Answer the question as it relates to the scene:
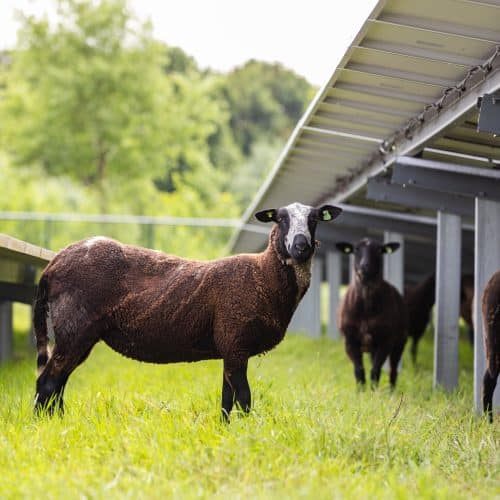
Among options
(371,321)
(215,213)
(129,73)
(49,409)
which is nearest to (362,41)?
(49,409)

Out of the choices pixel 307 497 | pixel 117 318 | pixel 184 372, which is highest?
pixel 117 318

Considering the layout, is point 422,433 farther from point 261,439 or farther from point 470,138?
point 470,138

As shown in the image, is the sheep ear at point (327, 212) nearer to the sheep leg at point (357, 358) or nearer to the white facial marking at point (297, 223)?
the white facial marking at point (297, 223)

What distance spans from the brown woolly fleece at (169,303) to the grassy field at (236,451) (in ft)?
1.51

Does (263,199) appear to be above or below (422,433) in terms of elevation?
above

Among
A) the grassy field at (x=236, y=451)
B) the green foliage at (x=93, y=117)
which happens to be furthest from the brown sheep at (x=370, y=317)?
the green foliage at (x=93, y=117)

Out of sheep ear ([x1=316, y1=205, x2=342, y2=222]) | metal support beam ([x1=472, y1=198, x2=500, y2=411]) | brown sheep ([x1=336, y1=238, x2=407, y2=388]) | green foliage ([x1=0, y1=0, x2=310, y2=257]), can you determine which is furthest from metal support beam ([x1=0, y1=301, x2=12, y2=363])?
green foliage ([x1=0, y1=0, x2=310, y2=257])

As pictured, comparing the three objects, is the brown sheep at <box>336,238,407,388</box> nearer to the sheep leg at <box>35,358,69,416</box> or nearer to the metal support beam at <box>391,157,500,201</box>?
the metal support beam at <box>391,157,500,201</box>

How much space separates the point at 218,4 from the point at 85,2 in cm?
2971

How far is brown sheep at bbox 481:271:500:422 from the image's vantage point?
8.30 metres

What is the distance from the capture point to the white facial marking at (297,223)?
6812mm

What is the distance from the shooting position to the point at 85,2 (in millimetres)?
39562

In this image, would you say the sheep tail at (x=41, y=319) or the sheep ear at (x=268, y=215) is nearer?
the sheep ear at (x=268, y=215)

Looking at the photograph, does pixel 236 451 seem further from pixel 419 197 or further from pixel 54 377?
pixel 419 197
